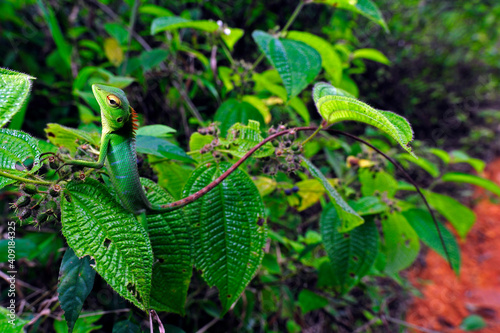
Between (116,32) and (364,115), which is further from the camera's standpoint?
(116,32)

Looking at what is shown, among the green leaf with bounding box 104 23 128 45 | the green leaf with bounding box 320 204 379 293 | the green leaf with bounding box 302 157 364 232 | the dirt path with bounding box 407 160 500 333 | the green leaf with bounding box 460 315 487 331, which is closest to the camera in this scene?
the green leaf with bounding box 302 157 364 232

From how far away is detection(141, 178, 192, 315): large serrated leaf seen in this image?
2.44 ft

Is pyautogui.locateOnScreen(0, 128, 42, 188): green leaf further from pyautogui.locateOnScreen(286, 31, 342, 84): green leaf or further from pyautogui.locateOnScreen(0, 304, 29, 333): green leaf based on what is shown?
pyautogui.locateOnScreen(286, 31, 342, 84): green leaf

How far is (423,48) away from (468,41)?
1806 mm

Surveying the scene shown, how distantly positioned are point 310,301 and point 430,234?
2.26ft

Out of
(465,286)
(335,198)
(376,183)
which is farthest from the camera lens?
(465,286)

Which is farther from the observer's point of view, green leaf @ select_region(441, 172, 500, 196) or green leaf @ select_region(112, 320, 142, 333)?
green leaf @ select_region(441, 172, 500, 196)

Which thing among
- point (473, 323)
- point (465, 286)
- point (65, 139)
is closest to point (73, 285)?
point (65, 139)

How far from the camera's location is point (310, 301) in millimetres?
1531

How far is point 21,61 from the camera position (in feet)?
6.89

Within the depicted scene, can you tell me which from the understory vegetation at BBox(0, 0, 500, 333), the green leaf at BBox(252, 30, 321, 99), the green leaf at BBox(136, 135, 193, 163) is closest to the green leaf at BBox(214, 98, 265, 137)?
the understory vegetation at BBox(0, 0, 500, 333)

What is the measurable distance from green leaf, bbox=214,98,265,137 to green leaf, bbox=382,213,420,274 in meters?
0.73

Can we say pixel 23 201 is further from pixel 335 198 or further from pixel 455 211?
pixel 455 211

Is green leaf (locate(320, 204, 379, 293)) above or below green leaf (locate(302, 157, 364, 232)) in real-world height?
below
